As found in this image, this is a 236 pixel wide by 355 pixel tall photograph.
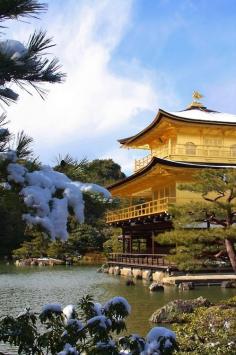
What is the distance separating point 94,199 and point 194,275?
15422mm

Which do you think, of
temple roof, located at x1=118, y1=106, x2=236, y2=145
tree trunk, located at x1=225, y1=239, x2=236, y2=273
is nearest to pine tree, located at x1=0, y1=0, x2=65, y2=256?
tree trunk, located at x1=225, y1=239, x2=236, y2=273

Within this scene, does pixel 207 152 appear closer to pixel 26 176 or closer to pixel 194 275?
pixel 194 275

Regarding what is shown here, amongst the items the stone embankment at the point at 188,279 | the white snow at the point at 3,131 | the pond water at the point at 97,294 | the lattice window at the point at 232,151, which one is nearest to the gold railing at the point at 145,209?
the stone embankment at the point at 188,279

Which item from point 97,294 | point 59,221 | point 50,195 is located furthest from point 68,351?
point 97,294

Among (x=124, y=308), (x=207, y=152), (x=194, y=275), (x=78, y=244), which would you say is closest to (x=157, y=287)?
(x=194, y=275)

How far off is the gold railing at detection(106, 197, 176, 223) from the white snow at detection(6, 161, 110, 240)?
1457 cm

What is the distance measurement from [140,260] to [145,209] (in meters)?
2.40

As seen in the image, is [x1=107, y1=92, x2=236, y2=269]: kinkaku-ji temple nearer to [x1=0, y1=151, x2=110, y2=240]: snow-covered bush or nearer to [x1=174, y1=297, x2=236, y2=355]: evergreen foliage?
[x1=174, y1=297, x2=236, y2=355]: evergreen foliage

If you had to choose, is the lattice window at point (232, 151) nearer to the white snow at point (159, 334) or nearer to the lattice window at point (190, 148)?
the lattice window at point (190, 148)

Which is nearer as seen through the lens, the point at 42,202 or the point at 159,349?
the point at 42,202

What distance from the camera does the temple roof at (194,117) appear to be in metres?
23.1

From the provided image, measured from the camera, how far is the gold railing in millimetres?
20812

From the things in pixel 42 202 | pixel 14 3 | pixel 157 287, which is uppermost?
pixel 14 3

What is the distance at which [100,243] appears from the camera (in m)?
38.0
